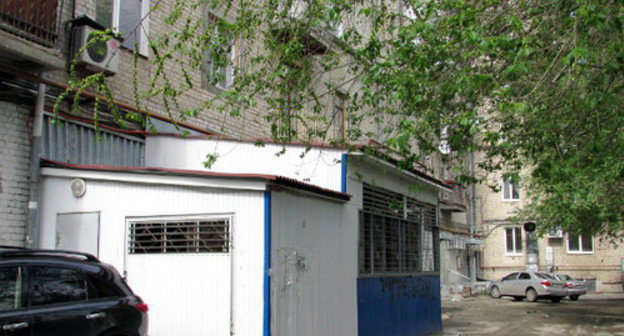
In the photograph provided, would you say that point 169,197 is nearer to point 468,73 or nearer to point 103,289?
point 103,289

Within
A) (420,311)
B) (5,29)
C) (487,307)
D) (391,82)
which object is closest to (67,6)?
(5,29)

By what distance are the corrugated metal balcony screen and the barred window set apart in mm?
1543

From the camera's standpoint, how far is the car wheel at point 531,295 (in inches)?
1063

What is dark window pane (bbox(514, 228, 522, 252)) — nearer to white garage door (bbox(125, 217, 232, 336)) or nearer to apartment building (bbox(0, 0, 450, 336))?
apartment building (bbox(0, 0, 450, 336))

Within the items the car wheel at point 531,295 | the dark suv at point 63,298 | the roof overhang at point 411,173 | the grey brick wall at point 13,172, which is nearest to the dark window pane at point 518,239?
the car wheel at point 531,295

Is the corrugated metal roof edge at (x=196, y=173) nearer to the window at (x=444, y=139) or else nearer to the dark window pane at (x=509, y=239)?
the window at (x=444, y=139)

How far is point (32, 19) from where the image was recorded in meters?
8.63

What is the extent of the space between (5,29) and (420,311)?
403 inches

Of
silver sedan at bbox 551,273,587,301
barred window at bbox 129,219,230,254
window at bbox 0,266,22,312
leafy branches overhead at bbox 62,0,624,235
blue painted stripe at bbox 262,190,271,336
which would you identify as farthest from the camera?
silver sedan at bbox 551,273,587,301

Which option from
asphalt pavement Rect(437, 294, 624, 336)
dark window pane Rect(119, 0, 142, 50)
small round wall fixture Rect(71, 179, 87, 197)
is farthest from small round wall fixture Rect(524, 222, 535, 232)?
small round wall fixture Rect(71, 179, 87, 197)

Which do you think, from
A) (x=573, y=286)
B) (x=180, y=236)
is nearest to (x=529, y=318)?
(x=573, y=286)

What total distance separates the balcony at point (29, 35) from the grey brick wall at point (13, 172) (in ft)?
2.60

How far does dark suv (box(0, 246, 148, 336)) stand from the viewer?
17.2 ft

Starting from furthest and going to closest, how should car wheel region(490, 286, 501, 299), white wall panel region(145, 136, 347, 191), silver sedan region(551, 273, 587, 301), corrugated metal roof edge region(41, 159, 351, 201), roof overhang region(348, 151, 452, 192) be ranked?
car wheel region(490, 286, 501, 299), silver sedan region(551, 273, 587, 301), white wall panel region(145, 136, 347, 191), roof overhang region(348, 151, 452, 192), corrugated metal roof edge region(41, 159, 351, 201)
